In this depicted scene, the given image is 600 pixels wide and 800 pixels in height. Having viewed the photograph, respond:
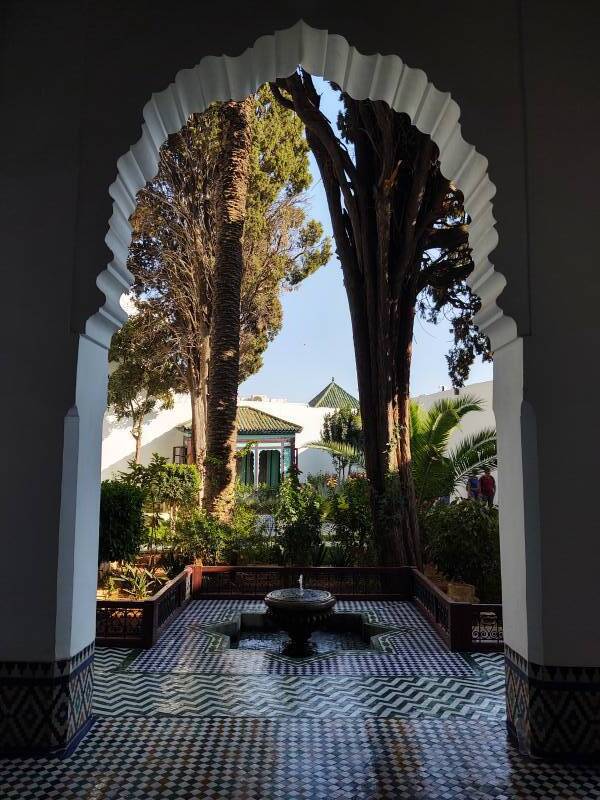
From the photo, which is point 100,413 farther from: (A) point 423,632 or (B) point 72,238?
(A) point 423,632

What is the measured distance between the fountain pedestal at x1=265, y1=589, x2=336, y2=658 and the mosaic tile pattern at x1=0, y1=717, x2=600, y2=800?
5.26ft

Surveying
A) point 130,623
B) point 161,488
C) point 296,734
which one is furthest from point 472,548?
point 161,488

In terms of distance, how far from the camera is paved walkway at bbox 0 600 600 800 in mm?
2350

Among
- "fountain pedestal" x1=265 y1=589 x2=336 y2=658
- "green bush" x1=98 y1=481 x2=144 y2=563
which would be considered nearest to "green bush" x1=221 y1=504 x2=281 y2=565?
"green bush" x1=98 y1=481 x2=144 y2=563

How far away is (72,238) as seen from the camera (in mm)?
2660

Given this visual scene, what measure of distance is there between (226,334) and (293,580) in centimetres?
335

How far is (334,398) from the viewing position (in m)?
26.3

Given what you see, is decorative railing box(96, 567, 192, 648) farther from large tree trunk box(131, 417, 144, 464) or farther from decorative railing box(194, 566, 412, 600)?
large tree trunk box(131, 417, 144, 464)

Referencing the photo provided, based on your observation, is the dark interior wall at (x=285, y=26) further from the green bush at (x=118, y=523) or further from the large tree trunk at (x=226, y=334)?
the large tree trunk at (x=226, y=334)

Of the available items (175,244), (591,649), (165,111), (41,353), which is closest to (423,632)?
(591,649)

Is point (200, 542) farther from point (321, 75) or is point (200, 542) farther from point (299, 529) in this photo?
point (321, 75)

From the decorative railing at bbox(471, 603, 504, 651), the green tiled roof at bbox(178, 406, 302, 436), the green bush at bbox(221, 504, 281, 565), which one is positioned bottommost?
the decorative railing at bbox(471, 603, 504, 651)

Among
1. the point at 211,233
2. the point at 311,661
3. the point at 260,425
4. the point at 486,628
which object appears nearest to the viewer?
the point at 311,661

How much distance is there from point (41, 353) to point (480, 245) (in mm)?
1952
